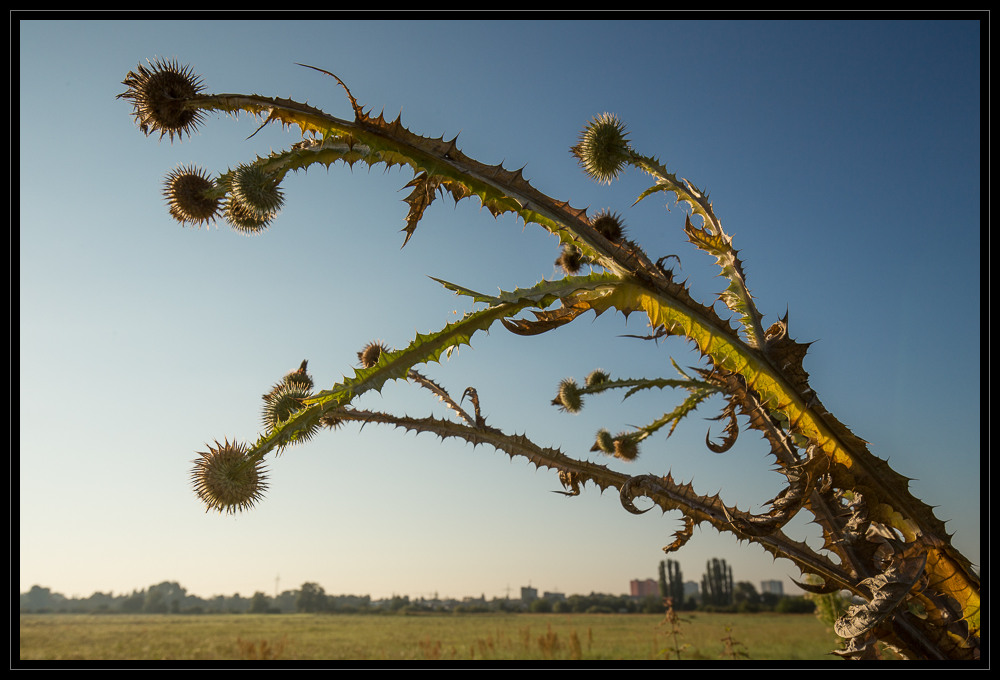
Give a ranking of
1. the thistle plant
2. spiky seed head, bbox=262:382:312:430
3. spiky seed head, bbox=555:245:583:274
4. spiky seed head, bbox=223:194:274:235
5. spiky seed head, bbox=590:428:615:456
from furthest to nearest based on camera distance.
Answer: spiky seed head, bbox=590:428:615:456
spiky seed head, bbox=555:245:583:274
spiky seed head, bbox=262:382:312:430
spiky seed head, bbox=223:194:274:235
the thistle plant

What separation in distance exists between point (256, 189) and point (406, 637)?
7785cm

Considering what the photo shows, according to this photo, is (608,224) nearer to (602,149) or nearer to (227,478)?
(602,149)

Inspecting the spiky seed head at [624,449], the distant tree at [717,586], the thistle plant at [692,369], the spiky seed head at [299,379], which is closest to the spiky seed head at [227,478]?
the thistle plant at [692,369]

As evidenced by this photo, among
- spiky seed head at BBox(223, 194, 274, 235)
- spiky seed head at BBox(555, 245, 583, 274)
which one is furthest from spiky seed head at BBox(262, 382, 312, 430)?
spiky seed head at BBox(555, 245, 583, 274)

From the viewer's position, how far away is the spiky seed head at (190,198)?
281cm


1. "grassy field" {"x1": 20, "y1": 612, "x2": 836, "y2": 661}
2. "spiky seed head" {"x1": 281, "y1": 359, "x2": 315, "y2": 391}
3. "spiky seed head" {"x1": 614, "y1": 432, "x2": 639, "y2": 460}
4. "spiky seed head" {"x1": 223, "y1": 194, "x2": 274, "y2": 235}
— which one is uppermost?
"spiky seed head" {"x1": 223, "y1": 194, "x2": 274, "y2": 235}

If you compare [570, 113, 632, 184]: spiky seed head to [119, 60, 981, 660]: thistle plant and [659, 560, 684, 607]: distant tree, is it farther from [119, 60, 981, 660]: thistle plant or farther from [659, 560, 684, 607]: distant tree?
[659, 560, 684, 607]: distant tree

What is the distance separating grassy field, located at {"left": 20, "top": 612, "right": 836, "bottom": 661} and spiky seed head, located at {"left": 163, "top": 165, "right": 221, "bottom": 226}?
46571 mm

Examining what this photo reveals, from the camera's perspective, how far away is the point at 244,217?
2.68m

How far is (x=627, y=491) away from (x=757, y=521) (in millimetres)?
459

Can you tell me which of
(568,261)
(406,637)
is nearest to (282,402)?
(568,261)

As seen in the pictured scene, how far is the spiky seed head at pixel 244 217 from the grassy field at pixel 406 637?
153ft

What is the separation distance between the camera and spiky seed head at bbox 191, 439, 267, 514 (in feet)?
6.50
